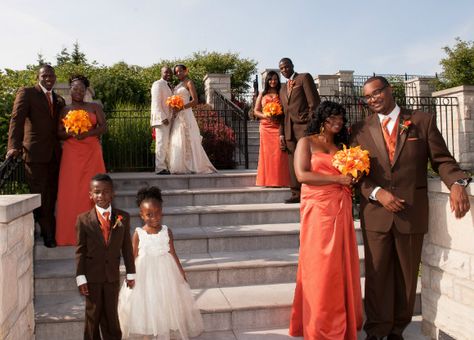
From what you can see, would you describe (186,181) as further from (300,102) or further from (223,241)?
(300,102)

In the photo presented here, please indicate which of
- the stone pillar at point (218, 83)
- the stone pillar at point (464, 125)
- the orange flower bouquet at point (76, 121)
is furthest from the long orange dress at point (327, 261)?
the stone pillar at point (218, 83)

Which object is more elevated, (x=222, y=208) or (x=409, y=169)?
(x=409, y=169)

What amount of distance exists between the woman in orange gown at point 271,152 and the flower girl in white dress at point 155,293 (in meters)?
3.65

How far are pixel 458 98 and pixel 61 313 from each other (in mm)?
11467

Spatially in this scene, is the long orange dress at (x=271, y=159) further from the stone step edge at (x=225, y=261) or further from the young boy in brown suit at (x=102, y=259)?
the young boy in brown suit at (x=102, y=259)

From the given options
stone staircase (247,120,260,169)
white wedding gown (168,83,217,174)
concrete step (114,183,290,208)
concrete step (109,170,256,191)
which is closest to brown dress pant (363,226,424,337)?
concrete step (114,183,290,208)

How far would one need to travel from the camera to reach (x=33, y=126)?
17.9 ft

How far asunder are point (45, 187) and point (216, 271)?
2.32 meters

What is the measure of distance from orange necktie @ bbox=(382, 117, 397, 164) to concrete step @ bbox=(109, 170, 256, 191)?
4325mm

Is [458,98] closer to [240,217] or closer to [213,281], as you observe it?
[240,217]

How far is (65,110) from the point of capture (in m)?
5.57

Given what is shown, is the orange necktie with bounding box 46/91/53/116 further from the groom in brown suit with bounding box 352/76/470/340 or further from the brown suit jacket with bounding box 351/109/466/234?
the brown suit jacket with bounding box 351/109/466/234

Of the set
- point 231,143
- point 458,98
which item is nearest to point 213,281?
point 231,143

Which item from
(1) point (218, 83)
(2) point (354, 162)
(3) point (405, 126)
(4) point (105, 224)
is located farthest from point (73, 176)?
(1) point (218, 83)
